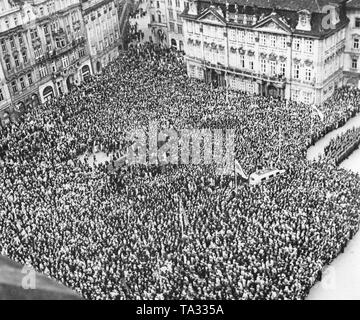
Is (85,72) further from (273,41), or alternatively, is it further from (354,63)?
(354,63)

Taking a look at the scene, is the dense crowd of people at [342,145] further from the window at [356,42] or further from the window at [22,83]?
the window at [22,83]

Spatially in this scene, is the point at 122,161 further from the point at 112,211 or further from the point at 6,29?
the point at 6,29

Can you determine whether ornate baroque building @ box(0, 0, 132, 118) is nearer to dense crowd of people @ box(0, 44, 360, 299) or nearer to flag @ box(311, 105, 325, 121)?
dense crowd of people @ box(0, 44, 360, 299)

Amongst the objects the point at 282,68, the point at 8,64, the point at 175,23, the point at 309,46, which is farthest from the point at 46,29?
the point at 309,46

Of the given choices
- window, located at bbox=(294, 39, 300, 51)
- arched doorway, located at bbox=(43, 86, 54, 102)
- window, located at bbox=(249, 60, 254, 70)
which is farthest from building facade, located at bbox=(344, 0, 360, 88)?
arched doorway, located at bbox=(43, 86, 54, 102)

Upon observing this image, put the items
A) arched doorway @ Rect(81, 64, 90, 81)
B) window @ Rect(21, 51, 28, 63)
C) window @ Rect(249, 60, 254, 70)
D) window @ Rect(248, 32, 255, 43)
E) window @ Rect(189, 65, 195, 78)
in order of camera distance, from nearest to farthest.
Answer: window @ Rect(248, 32, 255, 43), window @ Rect(249, 60, 254, 70), window @ Rect(21, 51, 28, 63), window @ Rect(189, 65, 195, 78), arched doorway @ Rect(81, 64, 90, 81)

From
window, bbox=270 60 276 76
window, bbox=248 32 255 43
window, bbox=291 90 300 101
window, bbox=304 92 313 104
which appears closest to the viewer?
window, bbox=304 92 313 104
